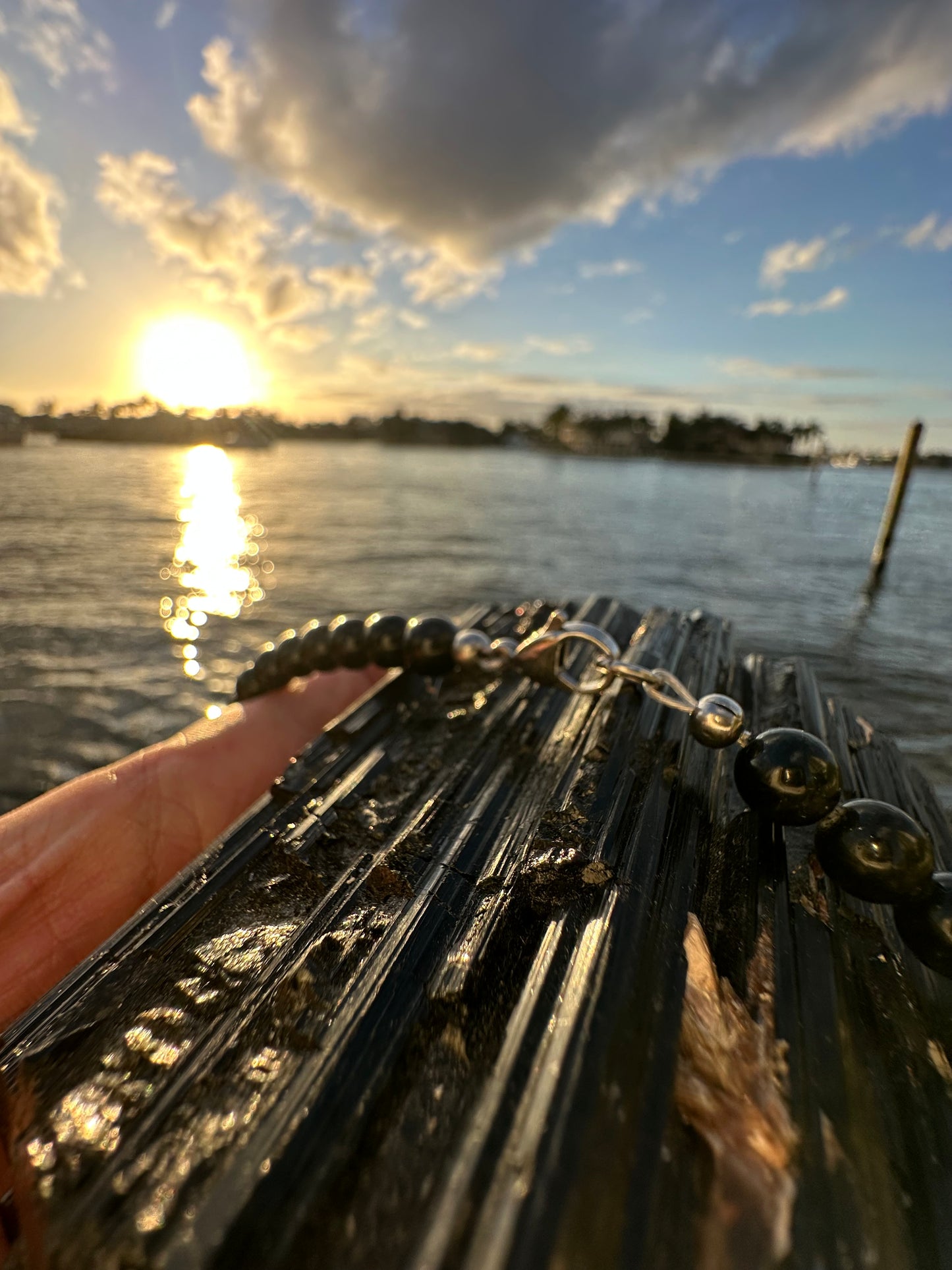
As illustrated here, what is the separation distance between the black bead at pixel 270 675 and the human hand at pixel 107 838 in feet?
1.96

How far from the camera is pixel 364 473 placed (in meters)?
41.8

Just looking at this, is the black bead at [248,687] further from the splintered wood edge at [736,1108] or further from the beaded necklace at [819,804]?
the splintered wood edge at [736,1108]

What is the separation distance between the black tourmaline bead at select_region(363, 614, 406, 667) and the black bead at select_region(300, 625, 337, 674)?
0.33 meters

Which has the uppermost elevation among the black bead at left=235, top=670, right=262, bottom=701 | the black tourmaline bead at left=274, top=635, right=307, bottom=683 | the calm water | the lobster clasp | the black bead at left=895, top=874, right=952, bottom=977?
the lobster clasp

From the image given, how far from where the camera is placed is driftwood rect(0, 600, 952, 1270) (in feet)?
3.05

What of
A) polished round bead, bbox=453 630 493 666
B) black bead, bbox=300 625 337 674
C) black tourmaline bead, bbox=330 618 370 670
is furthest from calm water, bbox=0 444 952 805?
polished round bead, bbox=453 630 493 666

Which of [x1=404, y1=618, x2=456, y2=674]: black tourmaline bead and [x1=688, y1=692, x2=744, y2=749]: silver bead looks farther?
[x1=404, y1=618, x2=456, y2=674]: black tourmaline bead

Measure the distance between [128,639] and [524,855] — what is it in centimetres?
749

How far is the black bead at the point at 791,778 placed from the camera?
1923 mm

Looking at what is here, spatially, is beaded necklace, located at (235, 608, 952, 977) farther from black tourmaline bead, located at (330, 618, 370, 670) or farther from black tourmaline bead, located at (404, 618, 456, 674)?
black tourmaline bead, located at (330, 618, 370, 670)

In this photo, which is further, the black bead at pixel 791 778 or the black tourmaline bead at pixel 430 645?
the black tourmaline bead at pixel 430 645

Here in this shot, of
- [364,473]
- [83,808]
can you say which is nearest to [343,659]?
[83,808]

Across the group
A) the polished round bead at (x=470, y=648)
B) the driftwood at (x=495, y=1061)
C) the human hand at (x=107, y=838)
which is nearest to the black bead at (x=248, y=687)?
the human hand at (x=107, y=838)

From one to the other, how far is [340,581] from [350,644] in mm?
8376
